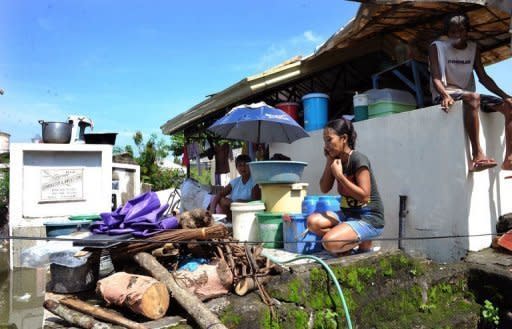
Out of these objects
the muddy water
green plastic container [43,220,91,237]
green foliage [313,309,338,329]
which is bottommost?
the muddy water

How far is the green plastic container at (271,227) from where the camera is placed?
14.1 feet

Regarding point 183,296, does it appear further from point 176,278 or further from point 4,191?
point 4,191

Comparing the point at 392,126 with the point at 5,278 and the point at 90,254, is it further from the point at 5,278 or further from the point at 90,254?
the point at 5,278

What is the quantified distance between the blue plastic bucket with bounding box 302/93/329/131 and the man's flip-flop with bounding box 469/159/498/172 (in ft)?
8.78

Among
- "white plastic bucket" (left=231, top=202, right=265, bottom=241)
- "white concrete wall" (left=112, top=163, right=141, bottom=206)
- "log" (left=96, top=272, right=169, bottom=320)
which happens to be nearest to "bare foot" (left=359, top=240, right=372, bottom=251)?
"white plastic bucket" (left=231, top=202, right=265, bottom=241)

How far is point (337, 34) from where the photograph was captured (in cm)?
534

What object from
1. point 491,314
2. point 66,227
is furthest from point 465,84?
point 66,227

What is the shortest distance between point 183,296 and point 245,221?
66.6 inches

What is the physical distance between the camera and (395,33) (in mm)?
5777

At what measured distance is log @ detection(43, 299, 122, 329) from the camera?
2.63m

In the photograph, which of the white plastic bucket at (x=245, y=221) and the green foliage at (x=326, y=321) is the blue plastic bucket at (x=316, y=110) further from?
the green foliage at (x=326, y=321)

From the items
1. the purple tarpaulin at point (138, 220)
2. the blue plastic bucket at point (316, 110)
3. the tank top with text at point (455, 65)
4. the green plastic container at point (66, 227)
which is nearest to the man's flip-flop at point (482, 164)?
the tank top with text at point (455, 65)

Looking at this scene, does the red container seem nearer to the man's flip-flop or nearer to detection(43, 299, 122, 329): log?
the man's flip-flop

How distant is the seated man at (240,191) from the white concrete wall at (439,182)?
1.82 m
